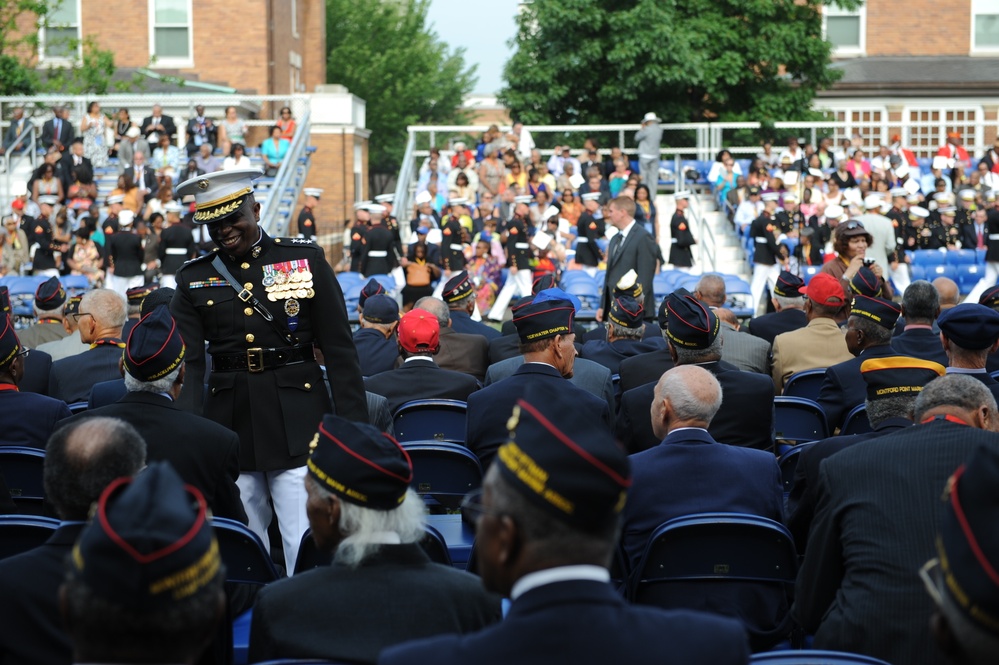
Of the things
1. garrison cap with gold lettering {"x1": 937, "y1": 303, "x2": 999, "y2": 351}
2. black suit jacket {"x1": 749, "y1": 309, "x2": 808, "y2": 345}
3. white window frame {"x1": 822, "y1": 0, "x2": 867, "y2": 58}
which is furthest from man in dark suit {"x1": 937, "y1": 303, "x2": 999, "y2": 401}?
white window frame {"x1": 822, "y1": 0, "x2": 867, "y2": 58}

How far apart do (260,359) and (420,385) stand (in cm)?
208

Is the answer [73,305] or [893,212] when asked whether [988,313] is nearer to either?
[73,305]

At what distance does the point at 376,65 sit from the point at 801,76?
74.3 feet

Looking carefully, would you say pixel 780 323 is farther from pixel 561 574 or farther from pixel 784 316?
pixel 561 574

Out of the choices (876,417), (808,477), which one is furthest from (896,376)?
(808,477)

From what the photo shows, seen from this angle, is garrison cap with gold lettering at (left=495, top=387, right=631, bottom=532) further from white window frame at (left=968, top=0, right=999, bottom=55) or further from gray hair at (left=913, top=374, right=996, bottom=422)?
white window frame at (left=968, top=0, right=999, bottom=55)

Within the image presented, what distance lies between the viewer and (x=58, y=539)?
316cm

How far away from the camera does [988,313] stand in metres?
5.46

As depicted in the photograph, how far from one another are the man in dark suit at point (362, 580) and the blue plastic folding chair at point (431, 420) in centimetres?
315

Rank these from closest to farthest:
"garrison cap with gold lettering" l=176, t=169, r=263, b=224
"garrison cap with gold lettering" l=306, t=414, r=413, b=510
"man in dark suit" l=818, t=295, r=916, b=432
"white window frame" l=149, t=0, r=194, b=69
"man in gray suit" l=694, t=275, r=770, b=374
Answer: "garrison cap with gold lettering" l=306, t=414, r=413, b=510 < "garrison cap with gold lettering" l=176, t=169, r=263, b=224 < "man in dark suit" l=818, t=295, r=916, b=432 < "man in gray suit" l=694, t=275, r=770, b=374 < "white window frame" l=149, t=0, r=194, b=69

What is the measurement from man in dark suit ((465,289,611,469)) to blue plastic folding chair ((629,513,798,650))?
1199 mm

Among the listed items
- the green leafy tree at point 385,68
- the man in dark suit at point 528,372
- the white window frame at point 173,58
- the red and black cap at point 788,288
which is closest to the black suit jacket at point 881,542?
the man in dark suit at point 528,372

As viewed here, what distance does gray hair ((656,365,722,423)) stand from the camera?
448 cm

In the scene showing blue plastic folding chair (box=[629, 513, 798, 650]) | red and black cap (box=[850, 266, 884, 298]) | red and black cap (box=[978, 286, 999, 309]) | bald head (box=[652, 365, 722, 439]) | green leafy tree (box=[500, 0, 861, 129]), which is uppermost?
green leafy tree (box=[500, 0, 861, 129])
